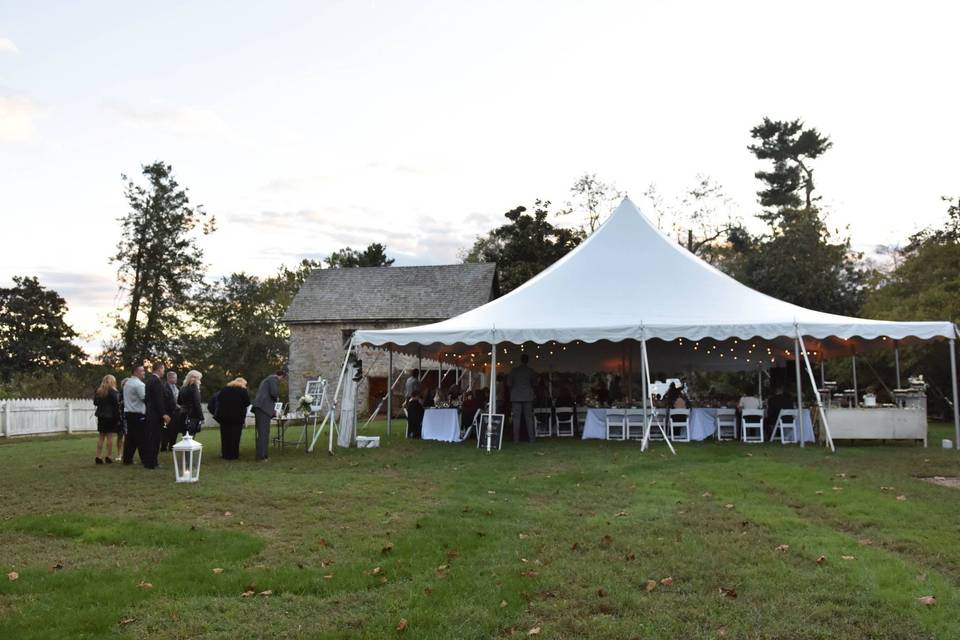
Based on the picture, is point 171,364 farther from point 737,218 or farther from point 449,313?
point 737,218

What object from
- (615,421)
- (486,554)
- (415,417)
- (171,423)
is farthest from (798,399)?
(171,423)

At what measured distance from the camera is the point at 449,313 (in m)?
28.8

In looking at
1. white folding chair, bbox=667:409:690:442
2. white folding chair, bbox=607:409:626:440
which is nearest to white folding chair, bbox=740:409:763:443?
white folding chair, bbox=667:409:690:442

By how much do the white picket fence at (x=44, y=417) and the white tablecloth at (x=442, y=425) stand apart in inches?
412

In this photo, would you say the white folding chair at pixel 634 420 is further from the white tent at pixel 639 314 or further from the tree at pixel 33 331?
the tree at pixel 33 331

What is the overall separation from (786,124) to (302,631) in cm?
4218

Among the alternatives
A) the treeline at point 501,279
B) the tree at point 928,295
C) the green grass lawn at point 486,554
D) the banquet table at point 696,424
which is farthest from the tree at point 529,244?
the green grass lawn at point 486,554

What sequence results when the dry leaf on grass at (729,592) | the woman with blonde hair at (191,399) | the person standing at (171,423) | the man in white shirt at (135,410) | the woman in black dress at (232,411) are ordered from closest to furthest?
the dry leaf on grass at (729,592)
the man in white shirt at (135,410)
the woman in black dress at (232,411)
the woman with blonde hair at (191,399)
the person standing at (171,423)

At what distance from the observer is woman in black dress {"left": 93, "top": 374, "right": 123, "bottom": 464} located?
10859mm

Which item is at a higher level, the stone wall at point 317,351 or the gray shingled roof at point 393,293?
the gray shingled roof at point 393,293

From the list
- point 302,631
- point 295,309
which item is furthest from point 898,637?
point 295,309

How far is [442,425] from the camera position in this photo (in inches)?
573

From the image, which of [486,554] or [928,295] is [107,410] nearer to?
[486,554]

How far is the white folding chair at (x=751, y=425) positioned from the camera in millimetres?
13570
